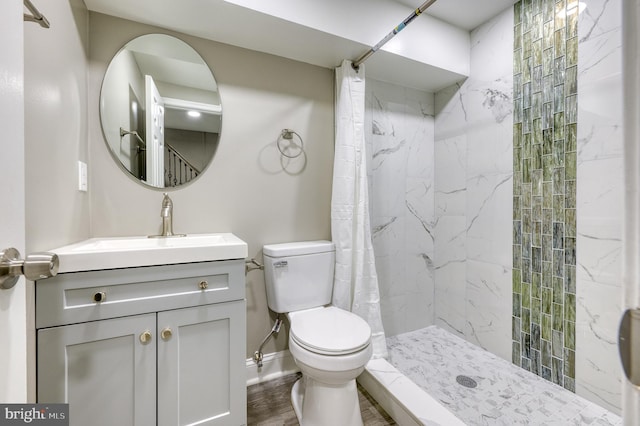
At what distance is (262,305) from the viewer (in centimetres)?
174

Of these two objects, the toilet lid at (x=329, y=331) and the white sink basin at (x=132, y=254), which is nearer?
the white sink basin at (x=132, y=254)

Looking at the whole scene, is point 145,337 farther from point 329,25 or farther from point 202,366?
point 329,25

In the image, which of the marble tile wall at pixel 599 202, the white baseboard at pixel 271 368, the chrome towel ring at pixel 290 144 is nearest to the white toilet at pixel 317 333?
the white baseboard at pixel 271 368

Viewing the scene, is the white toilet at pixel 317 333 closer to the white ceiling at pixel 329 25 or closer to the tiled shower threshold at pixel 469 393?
the tiled shower threshold at pixel 469 393

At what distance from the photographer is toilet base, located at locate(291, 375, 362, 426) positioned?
1.26m

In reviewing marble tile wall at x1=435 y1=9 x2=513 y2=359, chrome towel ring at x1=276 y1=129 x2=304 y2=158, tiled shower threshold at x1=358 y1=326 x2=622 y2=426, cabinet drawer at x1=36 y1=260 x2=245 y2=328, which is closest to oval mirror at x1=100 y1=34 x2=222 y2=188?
Answer: chrome towel ring at x1=276 y1=129 x2=304 y2=158

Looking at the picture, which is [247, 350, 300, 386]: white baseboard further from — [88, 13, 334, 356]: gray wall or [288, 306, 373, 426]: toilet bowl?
[288, 306, 373, 426]: toilet bowl

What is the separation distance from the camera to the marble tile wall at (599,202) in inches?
52.5

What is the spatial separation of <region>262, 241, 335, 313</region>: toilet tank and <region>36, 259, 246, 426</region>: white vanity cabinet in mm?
355

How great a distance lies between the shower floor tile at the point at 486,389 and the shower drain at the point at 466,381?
20mm

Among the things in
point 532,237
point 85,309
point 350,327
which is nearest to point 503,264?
point 532,237

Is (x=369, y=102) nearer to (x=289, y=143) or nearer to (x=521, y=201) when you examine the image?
(x=289, y=143)

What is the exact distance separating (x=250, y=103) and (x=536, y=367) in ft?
7.70

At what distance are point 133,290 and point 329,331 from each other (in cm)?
86
